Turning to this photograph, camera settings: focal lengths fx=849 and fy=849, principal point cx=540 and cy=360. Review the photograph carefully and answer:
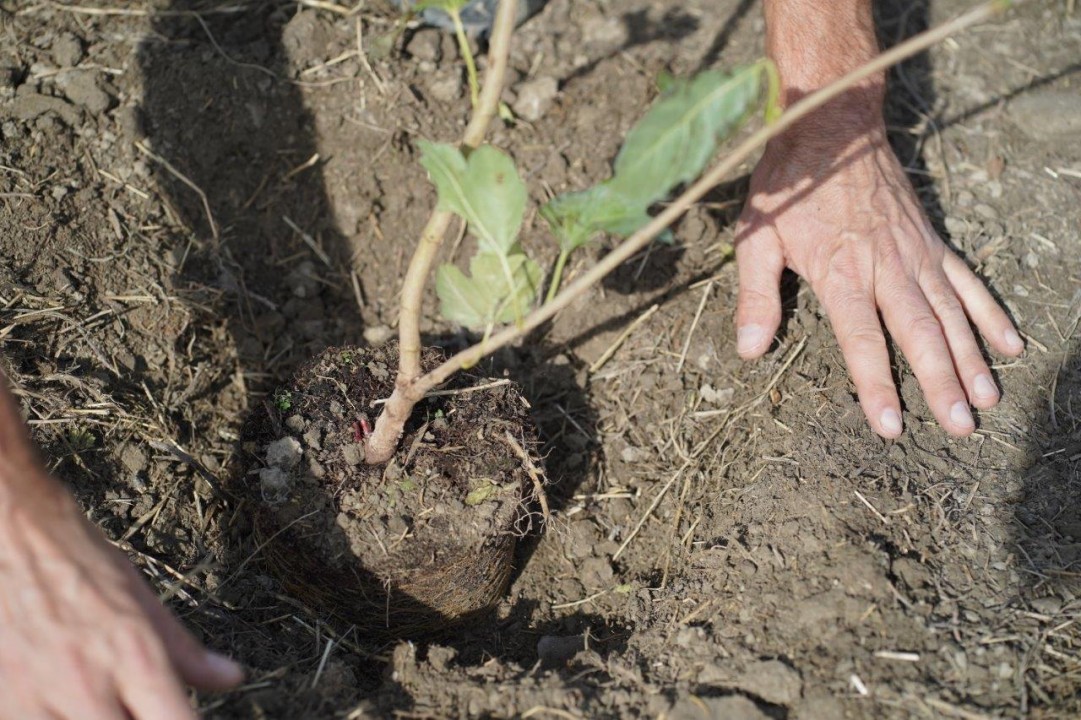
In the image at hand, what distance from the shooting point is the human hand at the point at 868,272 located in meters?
1.96

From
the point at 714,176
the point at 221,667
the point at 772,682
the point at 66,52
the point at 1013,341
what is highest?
the point at 66,52

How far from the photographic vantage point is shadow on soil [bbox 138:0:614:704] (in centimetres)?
237

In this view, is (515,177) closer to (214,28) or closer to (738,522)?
(738,522)

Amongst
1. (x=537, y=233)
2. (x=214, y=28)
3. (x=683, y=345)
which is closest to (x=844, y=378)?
(x=683, y=345)

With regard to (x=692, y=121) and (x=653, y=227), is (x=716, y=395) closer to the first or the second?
(x=653, y=227)

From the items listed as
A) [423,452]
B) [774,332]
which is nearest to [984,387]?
[774,332]

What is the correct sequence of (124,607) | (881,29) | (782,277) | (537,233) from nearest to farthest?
(124,607) < (782,277) < (537,233) < (881,29)

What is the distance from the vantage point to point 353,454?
1864 millimetres

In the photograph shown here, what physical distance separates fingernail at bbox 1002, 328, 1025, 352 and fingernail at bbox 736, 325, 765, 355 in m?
0.58

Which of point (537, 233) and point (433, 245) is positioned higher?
point (433, 245)

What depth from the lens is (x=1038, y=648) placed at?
1.61 m

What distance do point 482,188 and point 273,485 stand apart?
85 centimetres

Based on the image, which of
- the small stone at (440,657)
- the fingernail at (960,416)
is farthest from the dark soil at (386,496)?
the fingernail at (960,416)

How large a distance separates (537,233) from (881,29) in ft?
4.69
